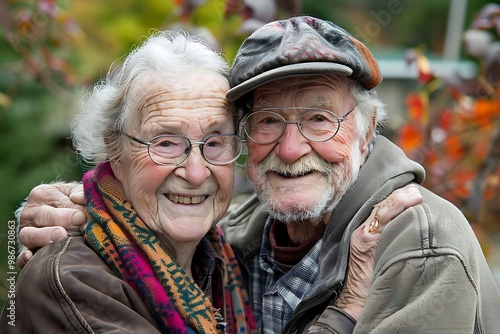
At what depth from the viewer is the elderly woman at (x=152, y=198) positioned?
243 cm

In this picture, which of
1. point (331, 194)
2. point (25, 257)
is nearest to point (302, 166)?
point (331, 194)

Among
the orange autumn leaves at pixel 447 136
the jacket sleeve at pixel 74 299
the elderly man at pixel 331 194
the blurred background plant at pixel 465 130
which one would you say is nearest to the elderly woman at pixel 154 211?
the jacket sleeve at pixel 74 299

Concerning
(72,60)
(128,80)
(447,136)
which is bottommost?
(72,60)

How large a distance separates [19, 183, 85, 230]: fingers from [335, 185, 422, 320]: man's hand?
41.4 inches

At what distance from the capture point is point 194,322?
8.41ft

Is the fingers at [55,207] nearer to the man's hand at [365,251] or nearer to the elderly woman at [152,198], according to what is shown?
the elderly woman at [152,198]

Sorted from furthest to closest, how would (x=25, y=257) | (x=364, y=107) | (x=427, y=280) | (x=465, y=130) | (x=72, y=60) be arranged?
1. (x=72, y=60)
2. (x=465, y=130)
3. (x=364, y=107)
4. (x=25, y=257)
5. (x=427, y=280)

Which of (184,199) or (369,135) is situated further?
(369,135)

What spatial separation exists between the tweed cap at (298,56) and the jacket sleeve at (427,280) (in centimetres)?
60

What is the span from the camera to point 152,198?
8.89 ft

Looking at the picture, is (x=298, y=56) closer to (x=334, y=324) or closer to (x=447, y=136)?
(x=334, y=324)

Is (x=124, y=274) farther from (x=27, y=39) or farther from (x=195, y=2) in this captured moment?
(x=27, y=39)

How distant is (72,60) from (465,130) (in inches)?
134

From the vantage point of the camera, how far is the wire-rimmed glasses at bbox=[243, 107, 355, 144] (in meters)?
2.73
